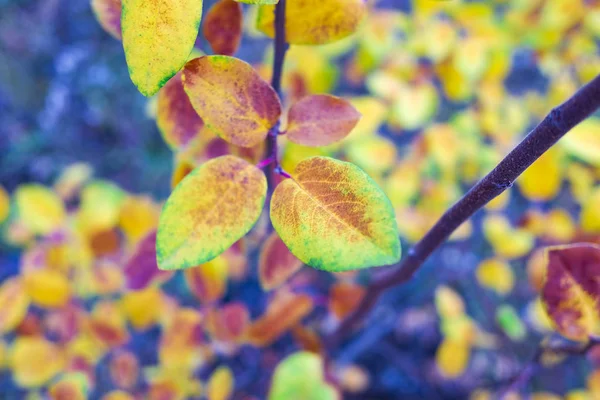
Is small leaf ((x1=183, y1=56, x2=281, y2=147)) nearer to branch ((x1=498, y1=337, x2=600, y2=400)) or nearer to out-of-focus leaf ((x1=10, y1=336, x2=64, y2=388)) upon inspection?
branch ((x1=498, y1=337, x2=600, y2=400))

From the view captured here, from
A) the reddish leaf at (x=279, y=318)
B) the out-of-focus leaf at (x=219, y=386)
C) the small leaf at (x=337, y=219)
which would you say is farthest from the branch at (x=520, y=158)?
the out-of-focus leaf at (x=219, y=386)

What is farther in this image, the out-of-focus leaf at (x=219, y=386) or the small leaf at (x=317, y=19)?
the out-of-focus leaf at (x=219, y=386)

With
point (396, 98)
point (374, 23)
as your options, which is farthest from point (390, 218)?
point (374, 23)

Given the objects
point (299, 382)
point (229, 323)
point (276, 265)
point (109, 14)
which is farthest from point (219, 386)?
point (109, 14)

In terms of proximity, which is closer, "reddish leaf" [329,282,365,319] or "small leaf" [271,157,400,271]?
"small leaf" [271,157,400,271]

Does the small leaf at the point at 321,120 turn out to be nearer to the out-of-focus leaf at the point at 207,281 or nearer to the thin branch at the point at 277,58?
the thin branch at the point at 277,58

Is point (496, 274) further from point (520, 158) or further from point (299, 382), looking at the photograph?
point (520, 158)

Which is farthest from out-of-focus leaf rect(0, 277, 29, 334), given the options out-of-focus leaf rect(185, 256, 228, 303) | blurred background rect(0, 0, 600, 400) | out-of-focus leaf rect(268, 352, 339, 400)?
out-of-focus leaf rect(268, 352, 339, 400)
